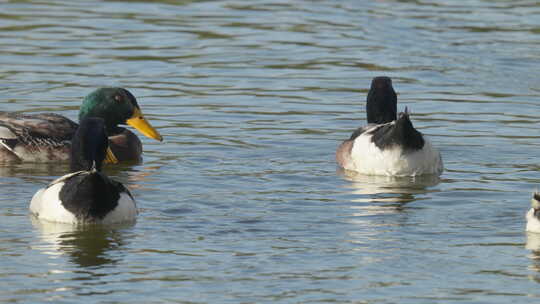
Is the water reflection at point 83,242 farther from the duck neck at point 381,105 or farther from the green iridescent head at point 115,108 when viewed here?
the duck neck at point 381,105

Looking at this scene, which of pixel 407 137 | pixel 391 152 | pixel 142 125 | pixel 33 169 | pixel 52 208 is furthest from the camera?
pixel 142 125

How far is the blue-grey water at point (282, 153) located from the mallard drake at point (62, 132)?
244 millimetres

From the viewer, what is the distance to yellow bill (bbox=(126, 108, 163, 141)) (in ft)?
53.7

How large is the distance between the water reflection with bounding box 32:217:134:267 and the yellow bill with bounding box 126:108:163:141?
4016 millimetres

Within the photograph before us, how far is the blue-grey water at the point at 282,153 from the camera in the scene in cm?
1055

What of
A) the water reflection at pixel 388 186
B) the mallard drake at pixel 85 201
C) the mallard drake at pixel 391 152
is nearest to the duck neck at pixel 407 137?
the mallard drake at pixel 391 152

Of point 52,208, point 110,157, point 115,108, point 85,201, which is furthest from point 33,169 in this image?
point 85,201

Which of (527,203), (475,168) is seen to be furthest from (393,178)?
(527,203)

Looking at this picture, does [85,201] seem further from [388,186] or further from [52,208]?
[388,186]

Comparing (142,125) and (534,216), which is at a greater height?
(142,125)

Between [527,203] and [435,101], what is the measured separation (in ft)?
20.2

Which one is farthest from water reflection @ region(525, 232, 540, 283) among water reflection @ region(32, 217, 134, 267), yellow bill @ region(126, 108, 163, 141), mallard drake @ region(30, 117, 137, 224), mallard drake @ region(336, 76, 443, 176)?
yellow bill @ region(126, 108, 163, 141)

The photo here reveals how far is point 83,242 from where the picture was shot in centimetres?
1182

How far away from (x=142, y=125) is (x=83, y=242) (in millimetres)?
4816
